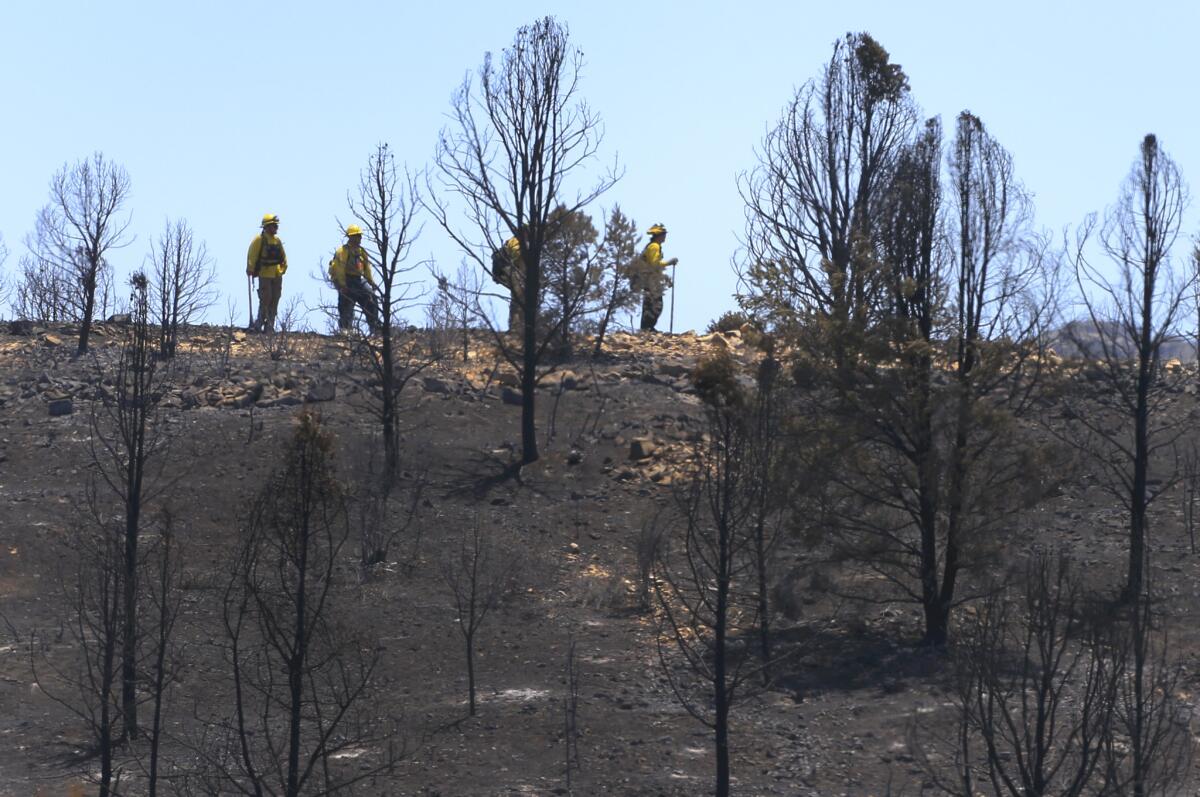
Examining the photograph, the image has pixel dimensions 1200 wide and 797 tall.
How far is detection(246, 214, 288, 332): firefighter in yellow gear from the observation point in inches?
1390

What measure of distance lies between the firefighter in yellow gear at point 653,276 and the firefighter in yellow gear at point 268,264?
7741 mm

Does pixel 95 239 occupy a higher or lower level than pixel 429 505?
higher

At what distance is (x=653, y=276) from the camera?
3478 centimetres

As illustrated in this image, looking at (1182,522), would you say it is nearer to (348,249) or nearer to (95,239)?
(348,249)

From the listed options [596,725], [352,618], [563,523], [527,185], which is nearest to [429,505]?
[563,523]

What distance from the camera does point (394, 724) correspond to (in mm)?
19078

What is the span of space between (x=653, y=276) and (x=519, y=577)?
1195 cm

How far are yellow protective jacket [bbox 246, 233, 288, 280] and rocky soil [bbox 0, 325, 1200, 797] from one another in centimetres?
142

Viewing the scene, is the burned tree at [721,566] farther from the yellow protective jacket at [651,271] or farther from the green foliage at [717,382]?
the yellow protective jacket at [651,271]

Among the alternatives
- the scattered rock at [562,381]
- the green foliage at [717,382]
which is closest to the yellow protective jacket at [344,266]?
the scattered rock at [562,381]

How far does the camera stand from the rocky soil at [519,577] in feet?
59.8

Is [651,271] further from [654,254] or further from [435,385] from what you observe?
[435,385]

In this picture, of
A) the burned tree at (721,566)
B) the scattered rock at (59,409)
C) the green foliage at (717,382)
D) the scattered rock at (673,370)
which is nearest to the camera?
the burned tree at (721,566)

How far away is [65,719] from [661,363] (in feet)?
55.7
